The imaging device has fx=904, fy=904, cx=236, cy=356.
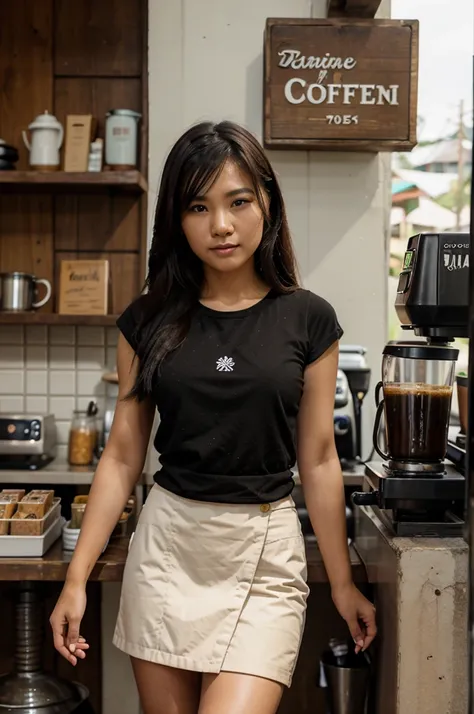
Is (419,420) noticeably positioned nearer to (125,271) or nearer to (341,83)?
(341,83)

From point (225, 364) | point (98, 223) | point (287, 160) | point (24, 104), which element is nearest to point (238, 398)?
point (225, 364)

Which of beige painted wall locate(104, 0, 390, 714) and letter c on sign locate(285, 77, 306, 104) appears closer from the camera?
letter c on sign locate(285, 77, 306, 104)

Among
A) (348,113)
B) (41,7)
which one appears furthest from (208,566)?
(41,7)

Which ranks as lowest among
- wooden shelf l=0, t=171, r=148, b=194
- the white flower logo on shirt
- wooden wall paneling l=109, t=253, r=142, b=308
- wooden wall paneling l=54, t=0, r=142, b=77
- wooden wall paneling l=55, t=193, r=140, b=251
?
the white flower logo on shirt

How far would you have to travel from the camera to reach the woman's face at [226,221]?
6.03ft

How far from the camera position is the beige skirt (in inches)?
71.6

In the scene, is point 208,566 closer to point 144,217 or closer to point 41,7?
point 144,217

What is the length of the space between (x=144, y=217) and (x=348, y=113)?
74 centimetres

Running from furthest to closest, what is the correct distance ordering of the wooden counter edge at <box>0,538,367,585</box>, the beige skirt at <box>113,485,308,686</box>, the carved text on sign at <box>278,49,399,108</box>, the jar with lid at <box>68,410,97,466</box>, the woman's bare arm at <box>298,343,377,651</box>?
1. the jar with lid at <box>68,410,97,466</box>
2. the carved text on sign at <box>278,49,399,108</box>
3. the wooden counter edge at <box>0,538,367,585</box>
4. the woman's bare arm at <box>298,343,377,651</box>
5. the beige skirt at <box>113,485,308,686</box>

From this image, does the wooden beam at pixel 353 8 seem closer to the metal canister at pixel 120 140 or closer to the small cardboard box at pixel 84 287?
the metal canister at pixel 120 140

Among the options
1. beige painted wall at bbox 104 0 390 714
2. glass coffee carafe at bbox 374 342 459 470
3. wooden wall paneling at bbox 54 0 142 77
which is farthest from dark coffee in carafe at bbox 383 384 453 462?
wooden wall paneling at bbox 54 0 142 77

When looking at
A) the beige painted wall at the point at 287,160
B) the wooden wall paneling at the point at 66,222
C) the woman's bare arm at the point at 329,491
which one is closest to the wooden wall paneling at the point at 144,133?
the beige painted wall at the point at 287,160

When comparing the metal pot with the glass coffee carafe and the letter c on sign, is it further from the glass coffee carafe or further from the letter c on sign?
the glass coffee carafe

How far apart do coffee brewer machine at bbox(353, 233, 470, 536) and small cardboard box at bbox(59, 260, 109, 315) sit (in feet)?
4.05
